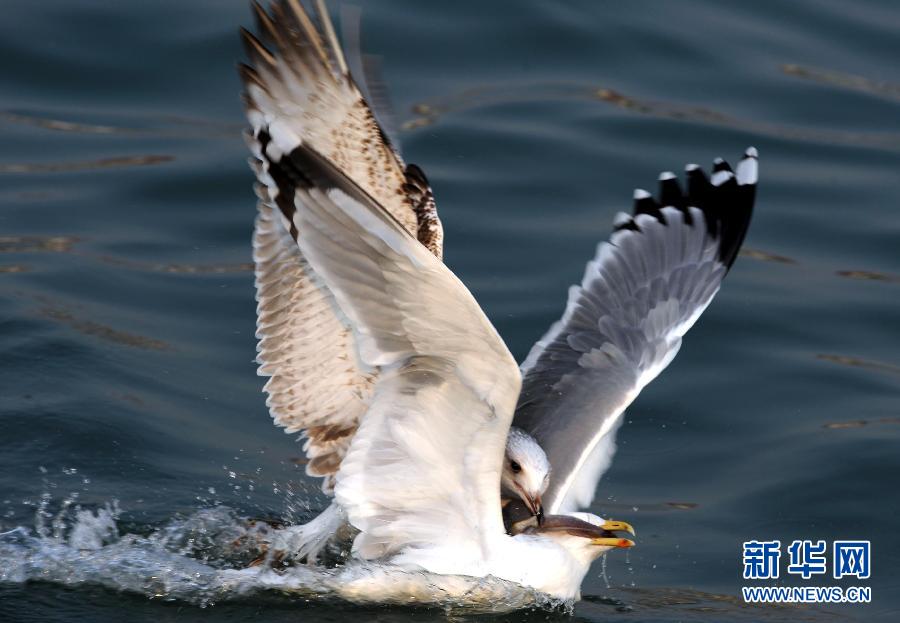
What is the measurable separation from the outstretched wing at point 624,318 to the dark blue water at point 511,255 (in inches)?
24.6

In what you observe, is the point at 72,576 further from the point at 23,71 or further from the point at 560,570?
the point at 23,71

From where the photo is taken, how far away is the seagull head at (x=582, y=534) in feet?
17.6

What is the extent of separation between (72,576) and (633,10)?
755cm

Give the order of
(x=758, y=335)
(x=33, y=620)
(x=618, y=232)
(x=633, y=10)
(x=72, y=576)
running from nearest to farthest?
1. (x=33, y=620)
2. (x=72, y=576)
3. (x=618, y=232)
4. (x=758, y=335)
5. (x=633, y=10)

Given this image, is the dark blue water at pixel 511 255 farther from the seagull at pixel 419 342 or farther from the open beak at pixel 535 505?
the open beak at pixel 535 505

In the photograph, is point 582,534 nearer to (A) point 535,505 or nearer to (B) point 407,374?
(A) point 535,505

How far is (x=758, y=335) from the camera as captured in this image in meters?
8.06

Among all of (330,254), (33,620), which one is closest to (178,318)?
(33,620)

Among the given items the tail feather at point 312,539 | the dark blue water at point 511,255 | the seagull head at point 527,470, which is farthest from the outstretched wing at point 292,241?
the dark blue water at point 511,255

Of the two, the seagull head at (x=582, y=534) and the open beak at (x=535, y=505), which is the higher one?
the open beak at (x=535, y=505)

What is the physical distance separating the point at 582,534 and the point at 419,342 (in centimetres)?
126

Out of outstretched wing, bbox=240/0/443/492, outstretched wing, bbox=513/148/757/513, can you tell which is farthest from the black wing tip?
outstretched wing, bbox=240/0/443/492

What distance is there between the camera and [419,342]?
449 centimetres

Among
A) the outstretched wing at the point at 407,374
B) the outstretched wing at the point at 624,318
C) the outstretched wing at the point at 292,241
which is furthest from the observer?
the outstretched wing at the point at 624,318
